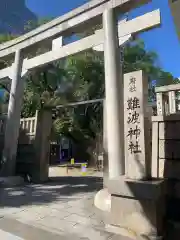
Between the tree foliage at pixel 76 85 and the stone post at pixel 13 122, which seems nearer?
the stone post at pixel 13 122

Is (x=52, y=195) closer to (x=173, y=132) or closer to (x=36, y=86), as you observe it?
(x=173, y=132)

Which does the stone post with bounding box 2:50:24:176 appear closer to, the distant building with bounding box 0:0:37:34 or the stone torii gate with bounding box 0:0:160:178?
the stone torii gate with bounding box 0:0:160:178

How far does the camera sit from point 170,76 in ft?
62.8

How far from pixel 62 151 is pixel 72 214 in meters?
16.8

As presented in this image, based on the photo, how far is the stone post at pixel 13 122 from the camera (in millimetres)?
8062

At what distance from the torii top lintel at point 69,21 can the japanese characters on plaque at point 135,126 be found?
11.9 feet

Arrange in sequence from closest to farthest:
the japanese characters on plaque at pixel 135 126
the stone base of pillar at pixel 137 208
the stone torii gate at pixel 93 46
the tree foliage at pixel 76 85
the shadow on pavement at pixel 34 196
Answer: the stone base of pillar at pixel 137 208, the japanese characters on plaque at pixel 135 126, the shadow on pavement at pixel 34 196, the stone torii gate at pixel 93 46, the tree foliage at pixel 76 85

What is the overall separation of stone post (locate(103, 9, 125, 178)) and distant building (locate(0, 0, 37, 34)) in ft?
345

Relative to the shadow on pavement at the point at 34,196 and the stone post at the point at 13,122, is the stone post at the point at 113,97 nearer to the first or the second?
the shadow on pavement at the point at 34,196

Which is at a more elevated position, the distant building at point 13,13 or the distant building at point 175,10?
the distant building at point 13,13

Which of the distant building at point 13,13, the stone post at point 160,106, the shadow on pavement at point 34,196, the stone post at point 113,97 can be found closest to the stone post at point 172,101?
the stone post at point 160,106

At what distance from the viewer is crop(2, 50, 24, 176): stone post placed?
317 inches

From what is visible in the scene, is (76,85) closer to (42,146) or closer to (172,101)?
(42,146)

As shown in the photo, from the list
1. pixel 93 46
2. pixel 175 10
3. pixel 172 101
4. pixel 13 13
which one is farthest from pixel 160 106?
pixel 13 13
